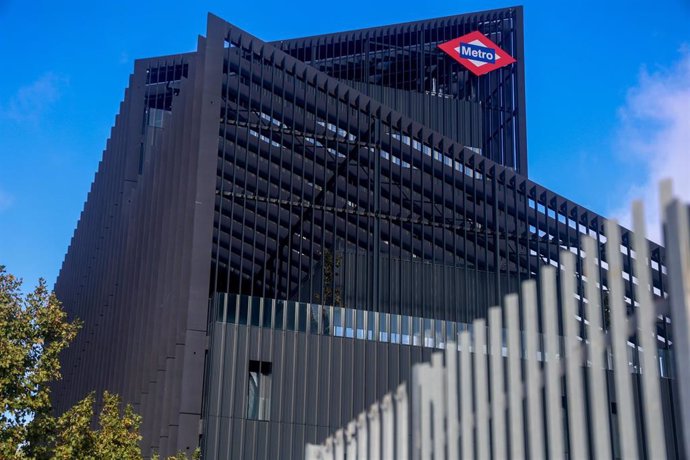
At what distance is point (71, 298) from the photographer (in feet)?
220

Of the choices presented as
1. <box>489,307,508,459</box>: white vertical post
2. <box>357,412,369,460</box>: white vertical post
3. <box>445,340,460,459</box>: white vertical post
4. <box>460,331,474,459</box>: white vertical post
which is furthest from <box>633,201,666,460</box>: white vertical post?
<box>357,412,369,460</box>: white vertical post

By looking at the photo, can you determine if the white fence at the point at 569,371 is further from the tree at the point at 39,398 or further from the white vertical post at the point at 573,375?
the tree at the point at 39,398

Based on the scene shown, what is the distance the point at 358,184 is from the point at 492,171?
17.5ft

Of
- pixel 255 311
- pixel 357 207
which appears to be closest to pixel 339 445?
pixel 255 311

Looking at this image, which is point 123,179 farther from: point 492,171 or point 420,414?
point 420,414

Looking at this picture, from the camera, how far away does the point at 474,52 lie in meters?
63.1

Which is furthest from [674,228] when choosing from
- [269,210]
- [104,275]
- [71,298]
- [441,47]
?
[71,298]

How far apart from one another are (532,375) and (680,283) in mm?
1612

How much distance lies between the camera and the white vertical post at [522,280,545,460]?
6.84 meters

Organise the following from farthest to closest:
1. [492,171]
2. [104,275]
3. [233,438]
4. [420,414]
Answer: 1. [104,275]
2. [492,171]
3. [233,438]
4. [420,414]

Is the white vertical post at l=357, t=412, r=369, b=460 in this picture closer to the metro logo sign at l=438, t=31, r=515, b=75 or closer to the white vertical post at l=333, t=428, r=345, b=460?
the white vertical post at l=333, t=428, r=345, b=460

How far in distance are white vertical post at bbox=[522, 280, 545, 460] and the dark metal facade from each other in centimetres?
2882

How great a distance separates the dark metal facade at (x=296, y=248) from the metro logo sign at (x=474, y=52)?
20113 mm

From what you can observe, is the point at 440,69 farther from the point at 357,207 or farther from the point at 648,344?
the point at 648,344
